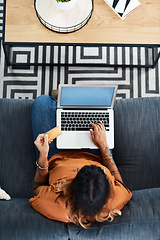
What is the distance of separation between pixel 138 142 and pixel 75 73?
77 centimetres

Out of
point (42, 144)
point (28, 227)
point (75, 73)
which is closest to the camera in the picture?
point (28, 227)

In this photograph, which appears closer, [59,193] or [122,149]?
[59,193]

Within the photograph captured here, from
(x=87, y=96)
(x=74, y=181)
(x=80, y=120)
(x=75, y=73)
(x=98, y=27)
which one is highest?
(x=98, y=27)

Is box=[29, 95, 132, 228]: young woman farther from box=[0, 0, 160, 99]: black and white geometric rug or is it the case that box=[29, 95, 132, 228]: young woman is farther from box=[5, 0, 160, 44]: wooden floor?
box=[0, 0, 160, 99]: black and white geometric rug

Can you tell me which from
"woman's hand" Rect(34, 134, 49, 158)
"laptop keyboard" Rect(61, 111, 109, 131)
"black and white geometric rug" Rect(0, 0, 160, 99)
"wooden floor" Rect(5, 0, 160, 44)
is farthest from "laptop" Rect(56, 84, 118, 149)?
"black and white geometric rug" Rect(0, 0, 160, 99)

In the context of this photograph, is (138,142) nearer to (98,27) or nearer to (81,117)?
(81,117)

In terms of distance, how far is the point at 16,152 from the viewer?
4.43ft

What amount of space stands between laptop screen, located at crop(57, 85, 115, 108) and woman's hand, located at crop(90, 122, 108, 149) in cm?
12

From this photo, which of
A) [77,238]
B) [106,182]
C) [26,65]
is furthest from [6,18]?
[77,238]

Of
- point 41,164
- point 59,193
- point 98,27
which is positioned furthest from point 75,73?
point 59,193

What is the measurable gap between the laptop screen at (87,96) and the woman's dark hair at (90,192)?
1.47 feet

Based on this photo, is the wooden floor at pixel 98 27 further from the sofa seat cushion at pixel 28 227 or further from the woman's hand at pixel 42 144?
the sofa seat cushion at pixel 28 227

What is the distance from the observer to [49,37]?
1.38 m

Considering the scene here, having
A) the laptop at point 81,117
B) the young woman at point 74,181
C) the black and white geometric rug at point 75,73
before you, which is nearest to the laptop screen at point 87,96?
the laptop at point 81,117
